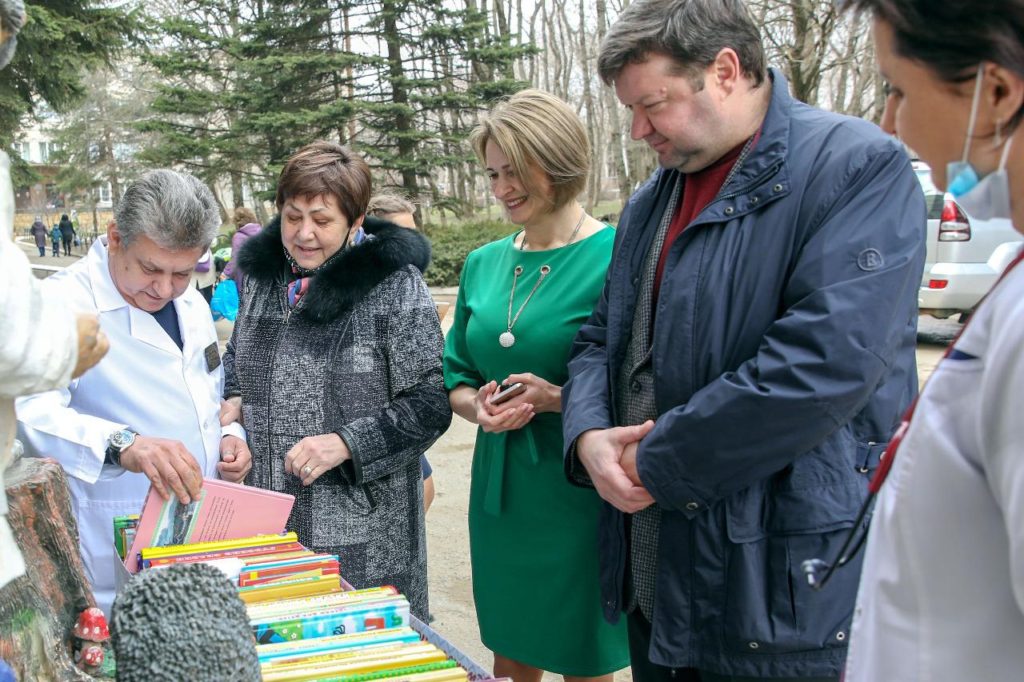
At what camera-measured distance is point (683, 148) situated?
2.11m

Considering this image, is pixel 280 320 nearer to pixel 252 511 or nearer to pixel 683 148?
pixel 252 511

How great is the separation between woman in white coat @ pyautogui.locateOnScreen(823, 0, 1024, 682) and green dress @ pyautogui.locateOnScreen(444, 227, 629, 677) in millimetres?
1587

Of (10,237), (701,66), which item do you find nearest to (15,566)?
(10,237)

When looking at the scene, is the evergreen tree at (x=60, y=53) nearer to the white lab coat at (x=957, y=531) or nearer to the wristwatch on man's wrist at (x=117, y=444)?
the wristwatch on man's wrist at (x=117, y=444)

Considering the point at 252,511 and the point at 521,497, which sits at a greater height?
the point at 252,511

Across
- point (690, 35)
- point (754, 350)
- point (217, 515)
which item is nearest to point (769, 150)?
point (690, 35)

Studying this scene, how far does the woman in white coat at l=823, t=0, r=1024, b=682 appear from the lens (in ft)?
3.41

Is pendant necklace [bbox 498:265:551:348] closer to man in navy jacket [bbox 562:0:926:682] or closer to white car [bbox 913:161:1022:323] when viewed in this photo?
man in navy jacket [bbox 562:0:926:682]

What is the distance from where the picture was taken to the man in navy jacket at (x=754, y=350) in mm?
1836

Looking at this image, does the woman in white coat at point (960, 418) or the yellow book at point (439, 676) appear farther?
the yellow book at point (439, 676)

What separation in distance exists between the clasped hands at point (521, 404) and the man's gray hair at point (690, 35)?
0.94 m

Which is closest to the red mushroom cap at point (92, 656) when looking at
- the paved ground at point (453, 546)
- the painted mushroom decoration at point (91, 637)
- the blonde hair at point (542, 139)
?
the painted mushroom decoration at point (91, 637)

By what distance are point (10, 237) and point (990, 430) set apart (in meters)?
1.24

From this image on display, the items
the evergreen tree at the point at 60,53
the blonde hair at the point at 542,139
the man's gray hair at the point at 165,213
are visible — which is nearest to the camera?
the man's gray hair at the point at 165,213
